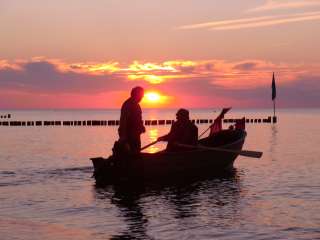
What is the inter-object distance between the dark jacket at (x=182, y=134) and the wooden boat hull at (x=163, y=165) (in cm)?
47

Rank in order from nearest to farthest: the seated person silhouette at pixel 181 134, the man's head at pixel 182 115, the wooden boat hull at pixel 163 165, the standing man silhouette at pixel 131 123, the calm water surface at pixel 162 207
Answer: the calm water surface at pixel 162 207, the wooden boat hull at pixel 163 165, the standing man silhouette at pixel 131 123, the man's head at pixel 182 115, the seated person silhouette at pixel 181 134

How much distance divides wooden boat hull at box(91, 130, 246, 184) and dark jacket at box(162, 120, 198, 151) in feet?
1.53

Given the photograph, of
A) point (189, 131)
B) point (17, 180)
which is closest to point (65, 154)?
point (17, 180)

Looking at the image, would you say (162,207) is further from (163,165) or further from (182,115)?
(182,115)

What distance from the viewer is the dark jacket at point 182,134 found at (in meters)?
20.8

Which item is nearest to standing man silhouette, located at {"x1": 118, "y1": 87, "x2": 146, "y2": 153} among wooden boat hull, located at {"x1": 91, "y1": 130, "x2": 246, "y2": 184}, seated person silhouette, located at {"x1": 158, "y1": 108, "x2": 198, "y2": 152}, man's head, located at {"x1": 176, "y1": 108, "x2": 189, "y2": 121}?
wooden boat hull, located at {"x1": 91, "y1": 130, "x2": 246, "y2": 184}

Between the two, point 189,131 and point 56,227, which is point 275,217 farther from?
point 189,131

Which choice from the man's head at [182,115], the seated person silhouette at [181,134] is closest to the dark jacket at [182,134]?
the seated person silhouette at [181,134]

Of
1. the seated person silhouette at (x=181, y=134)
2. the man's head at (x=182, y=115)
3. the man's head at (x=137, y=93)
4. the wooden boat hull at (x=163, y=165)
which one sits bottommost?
the wooden boat hull at (x=163, y=165)

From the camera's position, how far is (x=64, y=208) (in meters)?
15.2

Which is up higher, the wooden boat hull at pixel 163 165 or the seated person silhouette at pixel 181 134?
the seated person silhouette at pixel 181 134

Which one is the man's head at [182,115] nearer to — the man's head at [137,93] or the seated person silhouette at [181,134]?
the seated person silhouette at [181,134]

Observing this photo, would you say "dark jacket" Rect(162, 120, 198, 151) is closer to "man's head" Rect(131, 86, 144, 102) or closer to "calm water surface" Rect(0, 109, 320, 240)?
"calm water surface" Rect(0, 109, 320, 240)

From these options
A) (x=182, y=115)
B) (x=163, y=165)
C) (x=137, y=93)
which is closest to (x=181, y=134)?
(x=182, y=115)
